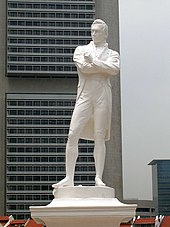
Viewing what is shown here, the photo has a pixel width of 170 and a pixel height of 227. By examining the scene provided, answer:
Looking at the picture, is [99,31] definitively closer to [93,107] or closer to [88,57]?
[88,57]

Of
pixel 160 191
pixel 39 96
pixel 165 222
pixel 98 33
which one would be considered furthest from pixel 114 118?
pixel 98 33

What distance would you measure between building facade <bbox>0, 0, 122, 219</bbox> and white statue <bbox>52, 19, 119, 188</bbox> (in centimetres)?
2856

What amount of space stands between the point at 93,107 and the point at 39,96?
31.0 metres

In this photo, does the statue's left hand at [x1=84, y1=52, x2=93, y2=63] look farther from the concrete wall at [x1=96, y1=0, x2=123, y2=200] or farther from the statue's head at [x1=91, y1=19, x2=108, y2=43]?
the concrete wall at [x1=96, y1=0, x2=123, y2=200]

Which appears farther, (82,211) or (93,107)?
(93,107)

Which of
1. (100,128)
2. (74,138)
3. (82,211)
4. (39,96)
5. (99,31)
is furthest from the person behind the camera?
(39,96)

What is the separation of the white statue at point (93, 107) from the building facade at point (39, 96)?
93.7ft

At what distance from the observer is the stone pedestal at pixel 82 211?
718 centimetres

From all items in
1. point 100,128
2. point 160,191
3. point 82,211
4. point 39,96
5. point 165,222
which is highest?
point 39,96

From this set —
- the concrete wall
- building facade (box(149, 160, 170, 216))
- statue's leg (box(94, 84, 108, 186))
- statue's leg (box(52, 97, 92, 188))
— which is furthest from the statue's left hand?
building facade (box(149, 160, 170, 216))

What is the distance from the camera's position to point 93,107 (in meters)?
8.08

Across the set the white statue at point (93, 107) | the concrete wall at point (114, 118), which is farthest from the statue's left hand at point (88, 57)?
the concrete wall at point (114, 118)

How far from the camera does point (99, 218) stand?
7.27 meters

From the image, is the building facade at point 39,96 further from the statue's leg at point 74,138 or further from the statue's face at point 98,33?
the statue's leg at point 74,138
